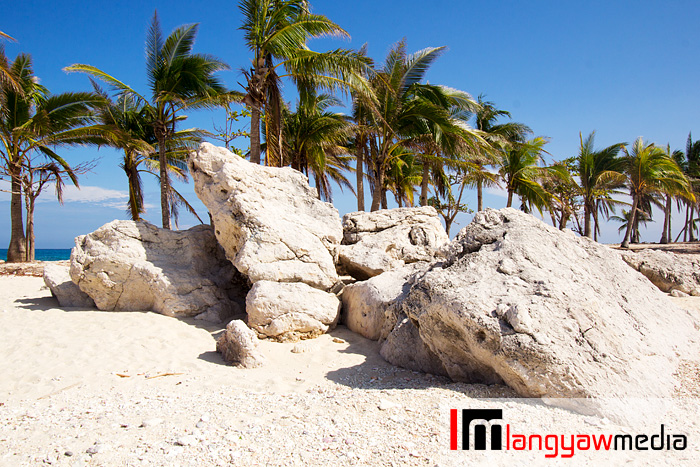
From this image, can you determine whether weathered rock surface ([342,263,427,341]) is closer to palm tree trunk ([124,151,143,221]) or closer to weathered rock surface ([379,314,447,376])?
weathered rock surface ([379,314,447,376])

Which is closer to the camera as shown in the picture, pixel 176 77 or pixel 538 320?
pixel 538 320

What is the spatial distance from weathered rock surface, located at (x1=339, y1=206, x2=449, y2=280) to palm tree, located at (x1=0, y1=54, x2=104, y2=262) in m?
10.7

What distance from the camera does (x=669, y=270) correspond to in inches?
329

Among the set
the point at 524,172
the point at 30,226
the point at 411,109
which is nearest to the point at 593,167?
the point at 524,172

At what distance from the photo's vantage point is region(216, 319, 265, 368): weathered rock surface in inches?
186

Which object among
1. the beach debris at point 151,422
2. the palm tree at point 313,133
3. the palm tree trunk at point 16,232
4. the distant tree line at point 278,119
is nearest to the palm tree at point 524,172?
the distant tree line at point 278,119

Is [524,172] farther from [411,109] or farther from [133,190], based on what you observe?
[133,190]

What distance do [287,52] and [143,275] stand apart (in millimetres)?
6557

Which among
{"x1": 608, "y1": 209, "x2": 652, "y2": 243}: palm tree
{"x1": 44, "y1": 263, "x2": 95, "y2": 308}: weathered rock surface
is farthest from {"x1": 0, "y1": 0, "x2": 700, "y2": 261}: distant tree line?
{"x1": 608, "y1": 209, "x2": 652, "y2": 243}: palm tree

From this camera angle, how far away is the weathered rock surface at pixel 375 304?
5410 millimetres

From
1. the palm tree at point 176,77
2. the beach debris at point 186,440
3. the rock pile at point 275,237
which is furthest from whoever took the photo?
the palm tree at point 176,77

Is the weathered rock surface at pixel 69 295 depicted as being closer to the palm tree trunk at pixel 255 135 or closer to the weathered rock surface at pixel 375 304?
the weathered rock surface at pixel 375 304

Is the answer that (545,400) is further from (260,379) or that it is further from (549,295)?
(260,379)

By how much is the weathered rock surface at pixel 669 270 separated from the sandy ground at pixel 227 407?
5.62 meters
